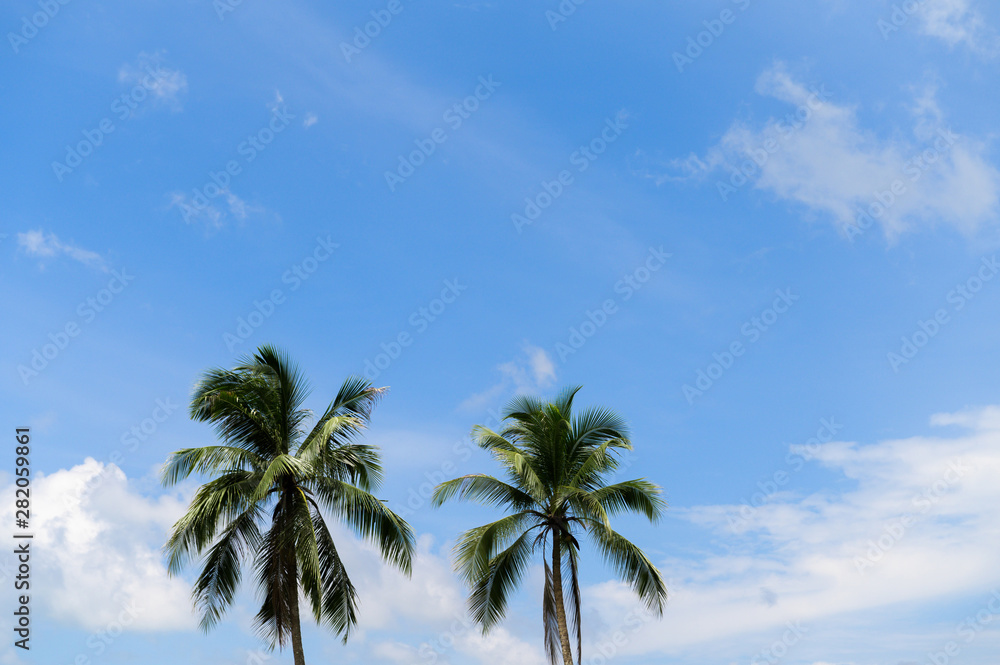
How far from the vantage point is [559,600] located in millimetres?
26062

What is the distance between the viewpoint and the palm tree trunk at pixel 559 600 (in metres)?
25.5

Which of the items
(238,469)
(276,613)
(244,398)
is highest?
(244,398)

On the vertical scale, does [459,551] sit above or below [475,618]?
above

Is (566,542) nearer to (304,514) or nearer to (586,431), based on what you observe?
(586,431)

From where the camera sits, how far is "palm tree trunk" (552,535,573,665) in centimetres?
2547

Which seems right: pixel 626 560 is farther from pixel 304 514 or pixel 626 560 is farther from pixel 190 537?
pixel 190 537

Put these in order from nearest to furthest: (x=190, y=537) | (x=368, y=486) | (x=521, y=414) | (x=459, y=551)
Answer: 1. (x=190, y=537)
2. (x=368, y=486)
3. (x=459, y=551)
4. (x=521, y=414)

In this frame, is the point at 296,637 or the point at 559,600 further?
the point at 559,600

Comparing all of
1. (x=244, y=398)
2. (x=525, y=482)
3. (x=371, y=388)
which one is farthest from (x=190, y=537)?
(x=525, y=482)

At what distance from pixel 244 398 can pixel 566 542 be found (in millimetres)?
10149

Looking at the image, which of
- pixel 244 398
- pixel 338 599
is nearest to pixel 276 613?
pixel 338 599

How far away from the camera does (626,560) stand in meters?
26.5

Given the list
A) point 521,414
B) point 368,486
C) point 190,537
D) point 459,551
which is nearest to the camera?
point 190,537

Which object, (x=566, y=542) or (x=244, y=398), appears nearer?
(x=244, y=398)
